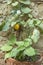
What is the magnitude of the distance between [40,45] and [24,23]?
1.03 ft

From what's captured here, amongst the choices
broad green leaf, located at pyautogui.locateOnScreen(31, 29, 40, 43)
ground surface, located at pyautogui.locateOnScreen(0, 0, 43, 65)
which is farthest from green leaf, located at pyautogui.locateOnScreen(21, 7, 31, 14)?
broad green leaf, located at pyautogui.locateOnScreen(31, 29, 40, 43)

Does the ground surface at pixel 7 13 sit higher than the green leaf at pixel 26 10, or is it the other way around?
the green leaf at pixel 26 10

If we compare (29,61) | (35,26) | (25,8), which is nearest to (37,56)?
(29,61)

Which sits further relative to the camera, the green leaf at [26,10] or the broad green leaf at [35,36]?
the green leaf at [26,10]

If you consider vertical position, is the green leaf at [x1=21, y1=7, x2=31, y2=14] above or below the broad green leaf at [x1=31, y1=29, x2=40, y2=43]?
above

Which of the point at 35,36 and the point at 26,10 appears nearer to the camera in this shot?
the point at 35,36

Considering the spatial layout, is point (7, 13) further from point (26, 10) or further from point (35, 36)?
point (35, 36)

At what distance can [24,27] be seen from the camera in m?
2.20

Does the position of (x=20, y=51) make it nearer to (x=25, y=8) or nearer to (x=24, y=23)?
(x=24, y=23)

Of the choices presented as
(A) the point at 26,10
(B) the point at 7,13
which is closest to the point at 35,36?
(A) the point at 26,10

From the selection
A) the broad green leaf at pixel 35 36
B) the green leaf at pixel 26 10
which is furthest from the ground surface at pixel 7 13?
the broad green leaf at pixel 35 36

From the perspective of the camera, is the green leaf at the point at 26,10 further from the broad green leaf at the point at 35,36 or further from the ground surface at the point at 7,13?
the broad green leaf at the point at 35,36

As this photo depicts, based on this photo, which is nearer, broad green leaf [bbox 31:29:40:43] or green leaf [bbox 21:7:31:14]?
broad green leaf [bbox 31:29:40:43]

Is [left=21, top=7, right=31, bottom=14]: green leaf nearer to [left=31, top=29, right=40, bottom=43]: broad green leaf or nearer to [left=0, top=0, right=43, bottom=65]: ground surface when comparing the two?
[left=0, top=0, right=43, bottom=65]: ground surface
